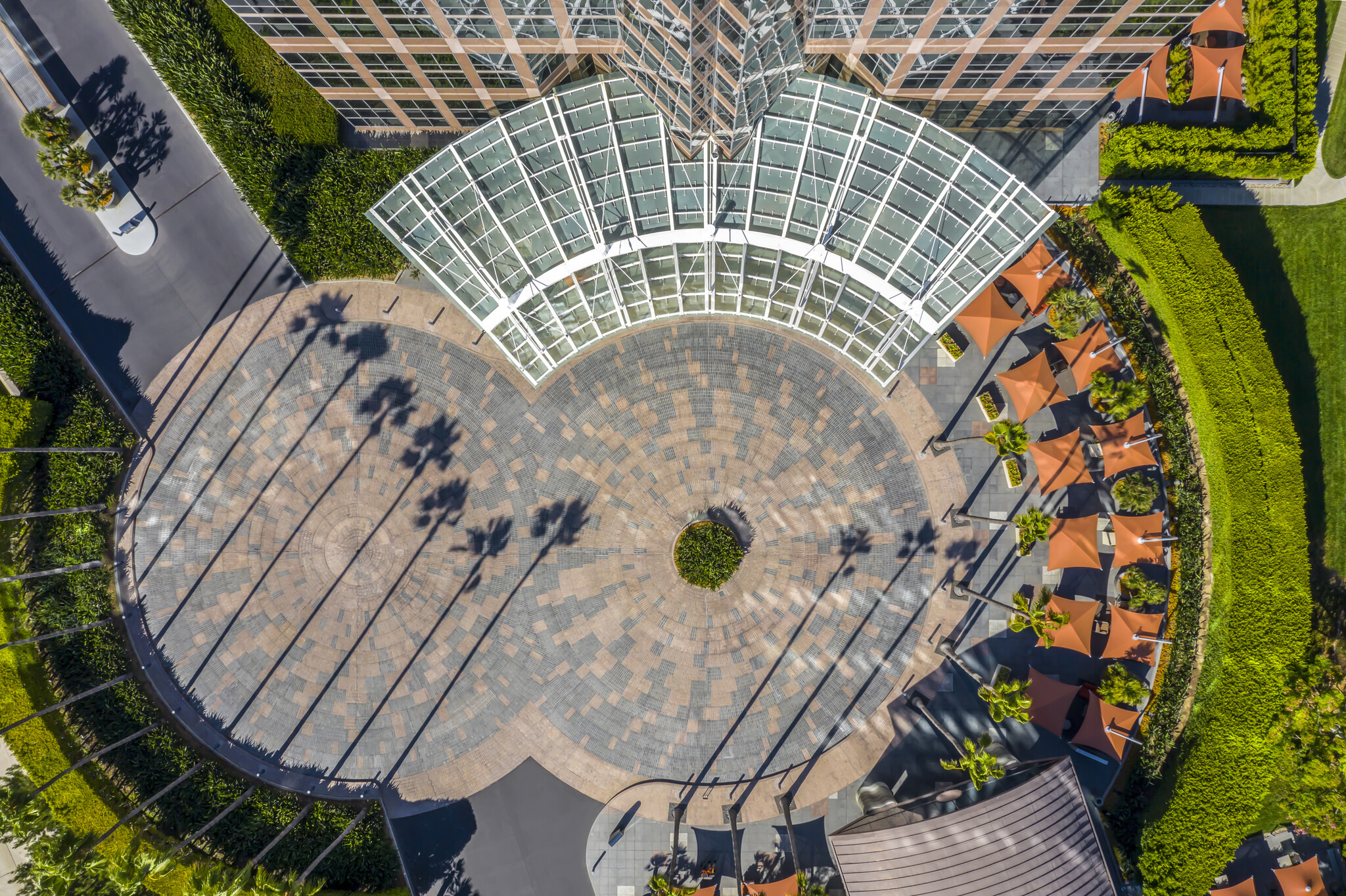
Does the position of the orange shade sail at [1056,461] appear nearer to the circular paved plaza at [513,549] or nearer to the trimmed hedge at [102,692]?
the circular paved plaza at [513,549]

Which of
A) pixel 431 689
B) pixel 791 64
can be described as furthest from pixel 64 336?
pixel 791 64

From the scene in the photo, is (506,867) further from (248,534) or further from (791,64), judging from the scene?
(791,64)

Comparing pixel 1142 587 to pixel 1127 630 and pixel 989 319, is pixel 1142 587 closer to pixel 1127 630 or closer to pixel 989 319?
pixel 1127 630

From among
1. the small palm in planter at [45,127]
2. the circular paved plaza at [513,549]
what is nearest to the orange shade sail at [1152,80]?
the circular paved plaza at [513,549]

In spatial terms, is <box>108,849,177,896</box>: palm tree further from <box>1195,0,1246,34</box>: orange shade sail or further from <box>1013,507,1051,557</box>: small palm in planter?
<box>1195,0,1246,34</box>: orange shade sail

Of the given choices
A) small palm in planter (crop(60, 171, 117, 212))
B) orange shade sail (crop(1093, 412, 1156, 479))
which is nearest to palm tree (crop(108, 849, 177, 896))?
small palm in planter (crop(60, 171, 117, 212))

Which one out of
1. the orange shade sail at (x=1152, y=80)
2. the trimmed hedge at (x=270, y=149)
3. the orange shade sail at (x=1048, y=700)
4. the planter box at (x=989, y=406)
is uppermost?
the trimmed hedge at (x=270, y=149)
